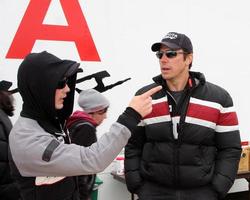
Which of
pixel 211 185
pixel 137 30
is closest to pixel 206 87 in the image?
pixel 211 185

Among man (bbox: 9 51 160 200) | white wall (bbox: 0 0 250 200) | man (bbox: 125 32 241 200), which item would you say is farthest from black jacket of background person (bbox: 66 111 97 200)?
white wall (bbox: 0 0 250 200)

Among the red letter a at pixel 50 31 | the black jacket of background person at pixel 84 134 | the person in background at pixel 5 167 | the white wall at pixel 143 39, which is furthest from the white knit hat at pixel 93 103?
the red letter a at pixel 50 31

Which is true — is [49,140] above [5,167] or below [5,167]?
above

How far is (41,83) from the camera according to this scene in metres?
1.29

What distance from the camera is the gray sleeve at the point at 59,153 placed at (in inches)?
48.0

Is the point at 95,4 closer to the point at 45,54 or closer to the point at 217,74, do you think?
the point at 217,74

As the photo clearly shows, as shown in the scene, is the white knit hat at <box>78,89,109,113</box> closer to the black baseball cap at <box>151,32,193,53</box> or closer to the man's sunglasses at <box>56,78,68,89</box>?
the black baseball cap at <box>151,32,193,53</box>

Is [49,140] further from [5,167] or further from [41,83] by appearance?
[5,167]

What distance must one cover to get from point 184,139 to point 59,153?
0.99 meters

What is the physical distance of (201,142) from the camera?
203 centimetres

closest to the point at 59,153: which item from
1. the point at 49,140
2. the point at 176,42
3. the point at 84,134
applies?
the point at 49,140

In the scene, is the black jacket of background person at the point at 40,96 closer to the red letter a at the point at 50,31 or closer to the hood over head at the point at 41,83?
the hood over head at the point at 41,83

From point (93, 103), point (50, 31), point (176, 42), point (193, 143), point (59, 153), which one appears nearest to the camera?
point (59, 153)

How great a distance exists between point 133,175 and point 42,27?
1.67 meters
